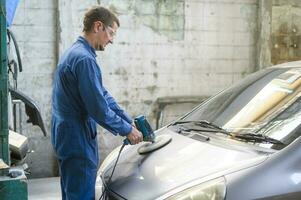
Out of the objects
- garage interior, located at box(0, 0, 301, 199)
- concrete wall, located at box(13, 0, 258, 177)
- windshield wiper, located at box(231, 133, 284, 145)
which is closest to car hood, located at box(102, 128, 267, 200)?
windshield wiper, located at box(231, 133, 284, 145)

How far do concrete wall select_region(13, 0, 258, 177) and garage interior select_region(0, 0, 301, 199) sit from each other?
0.04ft

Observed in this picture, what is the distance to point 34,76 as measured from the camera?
6387 millimetres

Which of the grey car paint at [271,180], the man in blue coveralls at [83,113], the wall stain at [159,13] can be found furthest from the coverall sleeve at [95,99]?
the wall stain at [159,13]

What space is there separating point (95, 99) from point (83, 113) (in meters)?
0.27

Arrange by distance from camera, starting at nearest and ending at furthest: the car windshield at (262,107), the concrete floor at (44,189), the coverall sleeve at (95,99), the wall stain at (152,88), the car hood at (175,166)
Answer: the car hood at (175,166) < the car windshield at (262,107) < the coverall sleeve at (95,99) < the concrete floor at (44,189) < the wall stain at (152,88)

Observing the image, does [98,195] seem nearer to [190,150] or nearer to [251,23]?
[190,150]

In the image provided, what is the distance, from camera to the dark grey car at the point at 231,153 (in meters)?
2.47

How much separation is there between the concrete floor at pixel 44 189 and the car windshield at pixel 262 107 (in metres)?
2.58

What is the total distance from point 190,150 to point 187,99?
4261 mm

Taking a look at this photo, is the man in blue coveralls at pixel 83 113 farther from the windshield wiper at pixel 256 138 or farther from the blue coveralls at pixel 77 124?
the windshield wiper at pixel 256 138

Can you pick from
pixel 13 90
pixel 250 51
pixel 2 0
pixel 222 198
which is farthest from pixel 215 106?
pixel 250 51

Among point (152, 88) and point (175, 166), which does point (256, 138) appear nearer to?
point (175, 166)

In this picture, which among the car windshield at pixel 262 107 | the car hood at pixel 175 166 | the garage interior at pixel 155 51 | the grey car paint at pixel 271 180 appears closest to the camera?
the grey car paint at pixel 271 180

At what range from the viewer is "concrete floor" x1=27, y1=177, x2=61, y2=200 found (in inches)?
224
